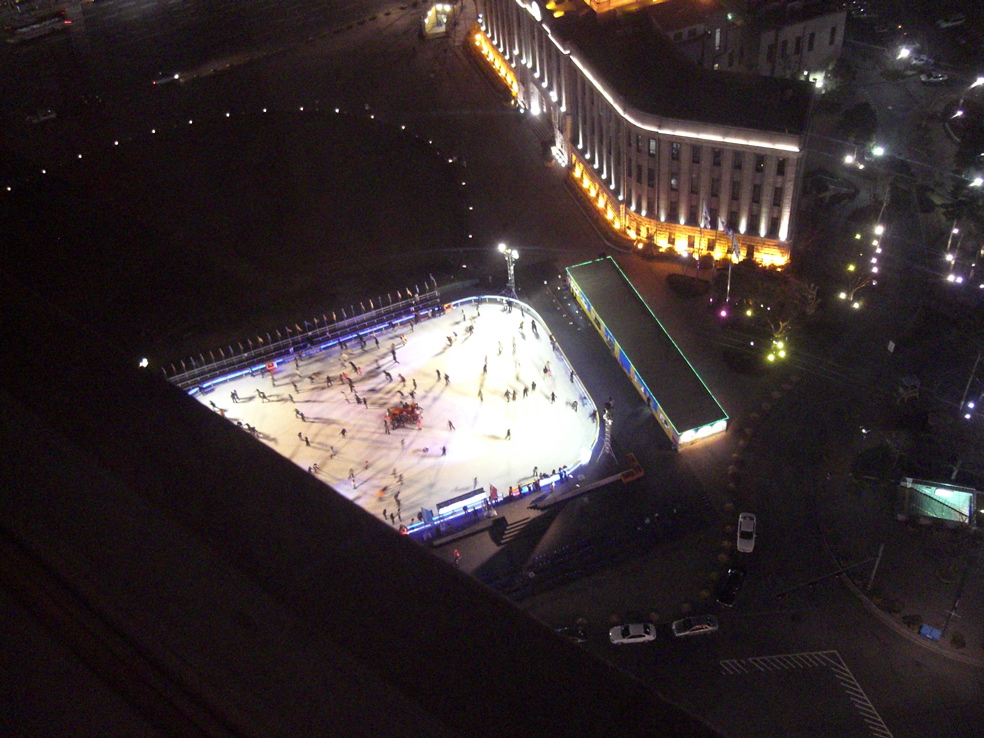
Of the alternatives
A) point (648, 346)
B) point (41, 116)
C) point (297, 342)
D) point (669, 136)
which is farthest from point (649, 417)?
point (41, 116)

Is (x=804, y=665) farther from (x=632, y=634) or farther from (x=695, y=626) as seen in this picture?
(x=632, y=634)

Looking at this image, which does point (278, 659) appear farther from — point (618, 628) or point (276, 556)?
point (618, 628)

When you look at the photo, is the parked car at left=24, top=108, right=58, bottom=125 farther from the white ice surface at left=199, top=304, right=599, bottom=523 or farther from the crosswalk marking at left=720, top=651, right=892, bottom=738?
the crosswalk marking at left=720, top=651, right=892, bottom=738

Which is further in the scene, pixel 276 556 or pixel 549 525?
pixel 549 525

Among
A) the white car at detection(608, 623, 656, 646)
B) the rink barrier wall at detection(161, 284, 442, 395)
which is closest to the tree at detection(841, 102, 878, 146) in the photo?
the rink barrier wall at detection(161, 284, 442, 395)

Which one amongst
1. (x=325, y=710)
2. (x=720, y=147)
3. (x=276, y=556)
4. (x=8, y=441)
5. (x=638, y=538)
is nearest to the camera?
(x=325, y=710)

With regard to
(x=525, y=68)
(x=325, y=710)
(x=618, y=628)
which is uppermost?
(x=325, y=710)

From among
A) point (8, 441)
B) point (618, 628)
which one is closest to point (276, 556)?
point (8, 441)
